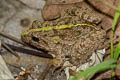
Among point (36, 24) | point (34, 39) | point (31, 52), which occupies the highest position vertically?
point (36, 24)

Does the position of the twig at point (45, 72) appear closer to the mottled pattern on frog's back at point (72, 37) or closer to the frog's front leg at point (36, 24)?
the mottled pattern on frog's back at point (72, 37)

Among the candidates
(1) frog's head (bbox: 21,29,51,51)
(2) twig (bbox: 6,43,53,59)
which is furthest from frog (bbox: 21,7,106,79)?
(2) twig (bbox: 6,43,53,59)

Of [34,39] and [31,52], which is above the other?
[34,39]


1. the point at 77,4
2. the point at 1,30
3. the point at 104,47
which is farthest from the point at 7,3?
the point at 104,47

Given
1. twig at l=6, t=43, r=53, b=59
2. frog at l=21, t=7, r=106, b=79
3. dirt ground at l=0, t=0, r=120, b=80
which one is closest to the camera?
dirt ground at l=0, t=0, r=120, b=80

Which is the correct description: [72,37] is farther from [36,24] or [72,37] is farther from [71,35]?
[36,24]

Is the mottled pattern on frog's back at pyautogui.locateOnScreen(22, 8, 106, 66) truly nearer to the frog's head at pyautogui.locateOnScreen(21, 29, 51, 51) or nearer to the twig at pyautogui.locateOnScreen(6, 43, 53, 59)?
the frog's head at pyautogui.locateOnScreen(21, 29, 51, 51)

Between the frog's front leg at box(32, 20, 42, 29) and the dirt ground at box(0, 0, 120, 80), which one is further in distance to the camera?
the frog's front leg at box(32, 20, 42, 29)

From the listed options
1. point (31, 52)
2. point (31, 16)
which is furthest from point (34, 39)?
point (31, 16)
